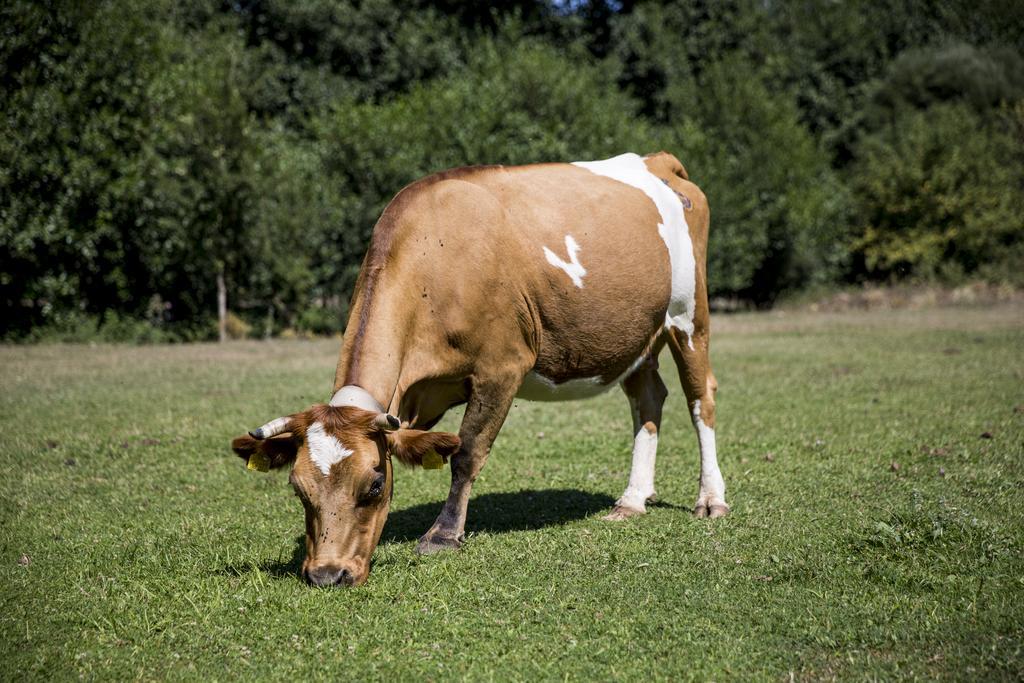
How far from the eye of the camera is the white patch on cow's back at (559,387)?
25.0 feet

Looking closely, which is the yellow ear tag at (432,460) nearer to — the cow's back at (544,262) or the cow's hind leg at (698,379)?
the cow's back at (544,262)

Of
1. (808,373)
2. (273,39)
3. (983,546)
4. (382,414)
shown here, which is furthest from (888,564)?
(273,39)

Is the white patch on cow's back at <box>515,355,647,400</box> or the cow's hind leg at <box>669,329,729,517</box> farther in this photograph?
the cow's hind leg at <box>669,329,729,517</box>

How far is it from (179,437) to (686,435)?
246 inches

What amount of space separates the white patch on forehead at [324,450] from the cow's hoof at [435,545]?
1.38 meters

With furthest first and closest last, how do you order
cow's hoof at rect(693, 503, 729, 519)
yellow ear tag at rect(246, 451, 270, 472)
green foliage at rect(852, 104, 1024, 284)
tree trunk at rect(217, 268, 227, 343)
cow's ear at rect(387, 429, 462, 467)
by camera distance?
green foliage at rect(852, 104, 1024, 284) → tree trunk at rect(217, 268, 227, 343) → cow's hoof at rect(693, 503, 729, 519) → cow's ear at rect(387, 429, 462, 467) → yellow ear tag at rect(246, 451, 270, 472)

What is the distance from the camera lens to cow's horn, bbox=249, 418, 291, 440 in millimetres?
5672

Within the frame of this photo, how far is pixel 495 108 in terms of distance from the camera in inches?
1276

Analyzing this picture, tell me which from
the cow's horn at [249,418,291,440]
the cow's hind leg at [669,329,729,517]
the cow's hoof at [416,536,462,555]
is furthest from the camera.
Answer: the cow's hind leg at [669,329,729,517]

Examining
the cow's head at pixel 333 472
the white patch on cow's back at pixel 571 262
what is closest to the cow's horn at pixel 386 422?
the cow's head at pixel 333 472

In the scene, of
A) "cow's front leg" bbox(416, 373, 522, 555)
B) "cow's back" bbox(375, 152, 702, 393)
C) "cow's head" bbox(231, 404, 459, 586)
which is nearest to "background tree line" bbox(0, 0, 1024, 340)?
"cow's back" bbox(375, 152, 702, 393)

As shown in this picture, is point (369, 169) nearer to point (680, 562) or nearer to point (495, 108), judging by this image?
point (495, 108)

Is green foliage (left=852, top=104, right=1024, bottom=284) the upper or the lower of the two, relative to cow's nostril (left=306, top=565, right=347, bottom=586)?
upper

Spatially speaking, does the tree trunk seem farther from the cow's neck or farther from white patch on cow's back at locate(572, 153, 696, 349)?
the cow's neck
